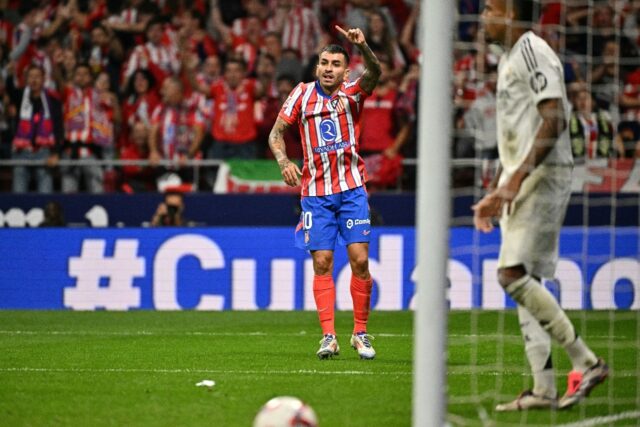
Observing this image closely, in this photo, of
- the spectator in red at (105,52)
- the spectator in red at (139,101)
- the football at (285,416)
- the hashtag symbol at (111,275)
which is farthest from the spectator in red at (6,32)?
the football at (285,416)

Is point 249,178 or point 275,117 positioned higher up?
point 275,117

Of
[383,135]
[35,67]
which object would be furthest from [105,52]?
[383,135]

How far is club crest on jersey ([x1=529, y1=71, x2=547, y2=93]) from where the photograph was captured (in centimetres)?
600

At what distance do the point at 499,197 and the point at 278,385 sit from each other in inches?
79.7

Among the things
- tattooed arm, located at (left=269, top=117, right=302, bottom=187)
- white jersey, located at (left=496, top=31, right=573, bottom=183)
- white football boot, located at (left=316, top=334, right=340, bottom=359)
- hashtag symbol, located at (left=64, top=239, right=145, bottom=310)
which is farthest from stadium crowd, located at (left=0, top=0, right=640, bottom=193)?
white jersey, located at (left=496, top=31, right=573, bottom=183)

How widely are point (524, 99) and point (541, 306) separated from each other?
1034 millimetres

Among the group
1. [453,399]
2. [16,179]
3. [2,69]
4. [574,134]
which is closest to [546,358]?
[453,399]

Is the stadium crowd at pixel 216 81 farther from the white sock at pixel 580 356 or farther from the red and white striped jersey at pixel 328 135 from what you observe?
the white sock at pixel 580 356

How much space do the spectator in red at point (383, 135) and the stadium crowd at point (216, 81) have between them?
0.02 m

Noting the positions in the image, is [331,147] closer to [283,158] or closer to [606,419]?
[283,158]

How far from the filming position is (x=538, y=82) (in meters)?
6.02

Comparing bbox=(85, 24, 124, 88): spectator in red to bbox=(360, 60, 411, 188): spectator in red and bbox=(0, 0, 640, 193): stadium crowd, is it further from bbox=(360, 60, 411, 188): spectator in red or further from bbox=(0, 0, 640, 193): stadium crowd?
bbox=(360, 60, 411, 188): spectator in red

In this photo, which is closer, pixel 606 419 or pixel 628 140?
pixel 606 419

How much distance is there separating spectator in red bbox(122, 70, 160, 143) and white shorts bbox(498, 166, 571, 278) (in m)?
10.8
